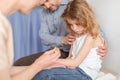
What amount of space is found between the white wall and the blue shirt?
25cm

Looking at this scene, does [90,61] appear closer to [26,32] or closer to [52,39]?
[52,39]

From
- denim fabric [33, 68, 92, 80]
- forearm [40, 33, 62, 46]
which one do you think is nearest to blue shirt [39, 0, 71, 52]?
forearm [40, 33, 62, 46]

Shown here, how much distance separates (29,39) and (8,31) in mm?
1497

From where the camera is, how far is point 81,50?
1527mm

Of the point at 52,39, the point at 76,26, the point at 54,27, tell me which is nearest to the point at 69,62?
the point at 76,26

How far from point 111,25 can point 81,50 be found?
1.24 ft

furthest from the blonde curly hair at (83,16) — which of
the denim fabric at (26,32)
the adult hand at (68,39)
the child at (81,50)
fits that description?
the denim fabric at (26,32)

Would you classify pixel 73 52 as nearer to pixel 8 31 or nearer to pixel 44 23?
pixel 44 23

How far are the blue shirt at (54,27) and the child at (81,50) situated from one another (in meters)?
0.28

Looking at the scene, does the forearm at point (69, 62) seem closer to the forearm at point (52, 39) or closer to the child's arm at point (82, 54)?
the child's arm at point (82, 54)

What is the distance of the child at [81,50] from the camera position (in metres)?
1.51

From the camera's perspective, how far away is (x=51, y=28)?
6.48 ft

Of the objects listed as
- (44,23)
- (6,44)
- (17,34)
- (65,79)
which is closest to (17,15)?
(17,34)

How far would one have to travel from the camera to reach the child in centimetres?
151
